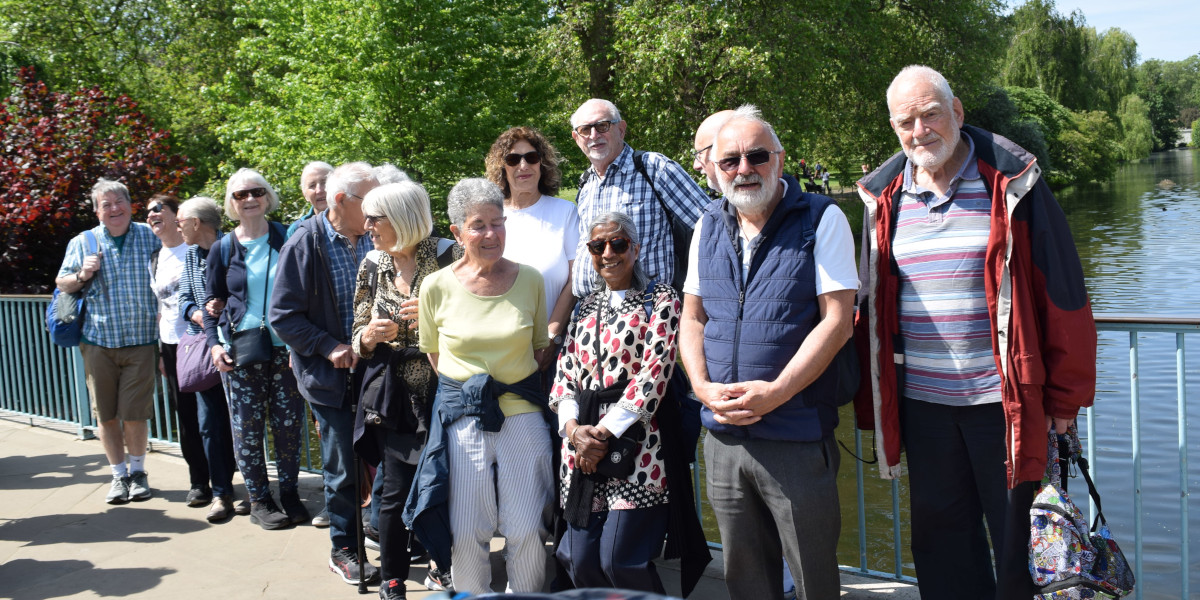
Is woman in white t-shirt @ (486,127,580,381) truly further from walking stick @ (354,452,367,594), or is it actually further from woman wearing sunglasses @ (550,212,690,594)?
walking stick @ (354,452,367,594)

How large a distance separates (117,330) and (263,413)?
4.66ft

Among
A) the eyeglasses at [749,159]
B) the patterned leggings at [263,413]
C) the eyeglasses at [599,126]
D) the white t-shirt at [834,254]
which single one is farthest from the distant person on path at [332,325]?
the white t-shirt at [834,254]

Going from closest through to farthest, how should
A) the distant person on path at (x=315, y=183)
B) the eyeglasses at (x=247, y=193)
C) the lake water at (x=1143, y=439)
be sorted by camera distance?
the eyeglasses at (x=247, y=193) < the distant person on path at (x=315, y=183) < the lake water at (x=1143, y=439)

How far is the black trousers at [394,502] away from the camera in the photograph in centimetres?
407

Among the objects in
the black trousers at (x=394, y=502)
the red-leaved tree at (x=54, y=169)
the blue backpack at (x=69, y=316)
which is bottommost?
the black trousers at (x=394, y=502)

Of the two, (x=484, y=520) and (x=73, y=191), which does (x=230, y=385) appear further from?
(x=73, y=191)

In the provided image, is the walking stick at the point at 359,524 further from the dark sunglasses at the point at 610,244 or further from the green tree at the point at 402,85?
the green tree at the point at 402,85

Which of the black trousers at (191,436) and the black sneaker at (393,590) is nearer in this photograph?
the black sneaker at (393,590)

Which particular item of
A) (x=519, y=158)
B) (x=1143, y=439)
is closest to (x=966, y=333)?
(x=519, y=158)

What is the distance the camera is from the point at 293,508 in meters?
5.25

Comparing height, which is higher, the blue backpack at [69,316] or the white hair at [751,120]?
the white hair at [751,120]

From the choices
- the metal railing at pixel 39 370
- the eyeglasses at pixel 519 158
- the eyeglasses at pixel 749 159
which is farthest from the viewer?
the metal railing at pixel 39 370

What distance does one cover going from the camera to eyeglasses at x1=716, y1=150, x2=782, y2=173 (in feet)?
10.5

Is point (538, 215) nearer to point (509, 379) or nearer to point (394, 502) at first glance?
point (509, 379)
